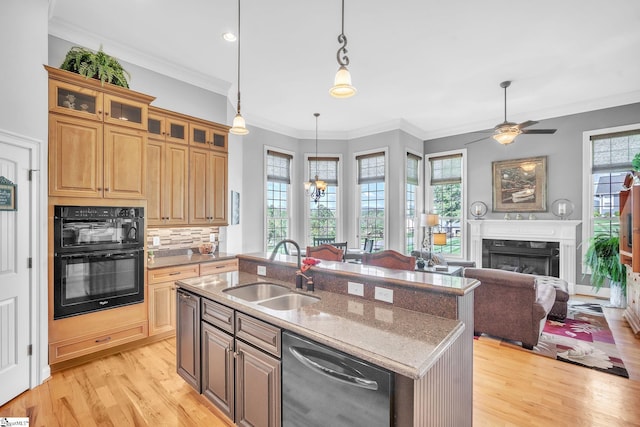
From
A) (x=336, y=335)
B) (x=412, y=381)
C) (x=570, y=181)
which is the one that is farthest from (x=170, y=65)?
(x=570, y=181)

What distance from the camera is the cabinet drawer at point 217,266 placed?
3.81 meters

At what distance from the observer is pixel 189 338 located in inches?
94.9

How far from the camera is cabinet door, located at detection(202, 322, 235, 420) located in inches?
79.1

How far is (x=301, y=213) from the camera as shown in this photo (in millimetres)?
7250

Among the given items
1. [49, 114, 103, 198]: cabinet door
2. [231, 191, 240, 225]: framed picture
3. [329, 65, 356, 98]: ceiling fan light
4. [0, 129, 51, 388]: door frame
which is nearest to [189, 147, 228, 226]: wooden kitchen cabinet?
[231, 191, 240, 225]: framed picture

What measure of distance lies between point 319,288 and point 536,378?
2220 millimetres

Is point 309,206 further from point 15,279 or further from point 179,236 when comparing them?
point 15,279

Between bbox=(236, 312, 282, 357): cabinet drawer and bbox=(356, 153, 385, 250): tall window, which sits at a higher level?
bbox=(356, 153, 385, 250): tall window

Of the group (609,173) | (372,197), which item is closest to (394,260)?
(372,197)

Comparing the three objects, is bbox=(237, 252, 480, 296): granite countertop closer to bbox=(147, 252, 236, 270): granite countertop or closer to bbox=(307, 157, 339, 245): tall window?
bbox=(147, 252, 236, 270): granite countertop

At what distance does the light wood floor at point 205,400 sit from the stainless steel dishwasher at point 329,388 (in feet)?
3.27

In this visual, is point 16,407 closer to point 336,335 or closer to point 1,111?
point 1,111

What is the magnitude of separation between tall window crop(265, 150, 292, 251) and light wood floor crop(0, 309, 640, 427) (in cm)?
381

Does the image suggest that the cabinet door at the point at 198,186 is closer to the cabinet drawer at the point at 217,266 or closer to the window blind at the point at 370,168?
the cabinet drawer at the point at 217,266
